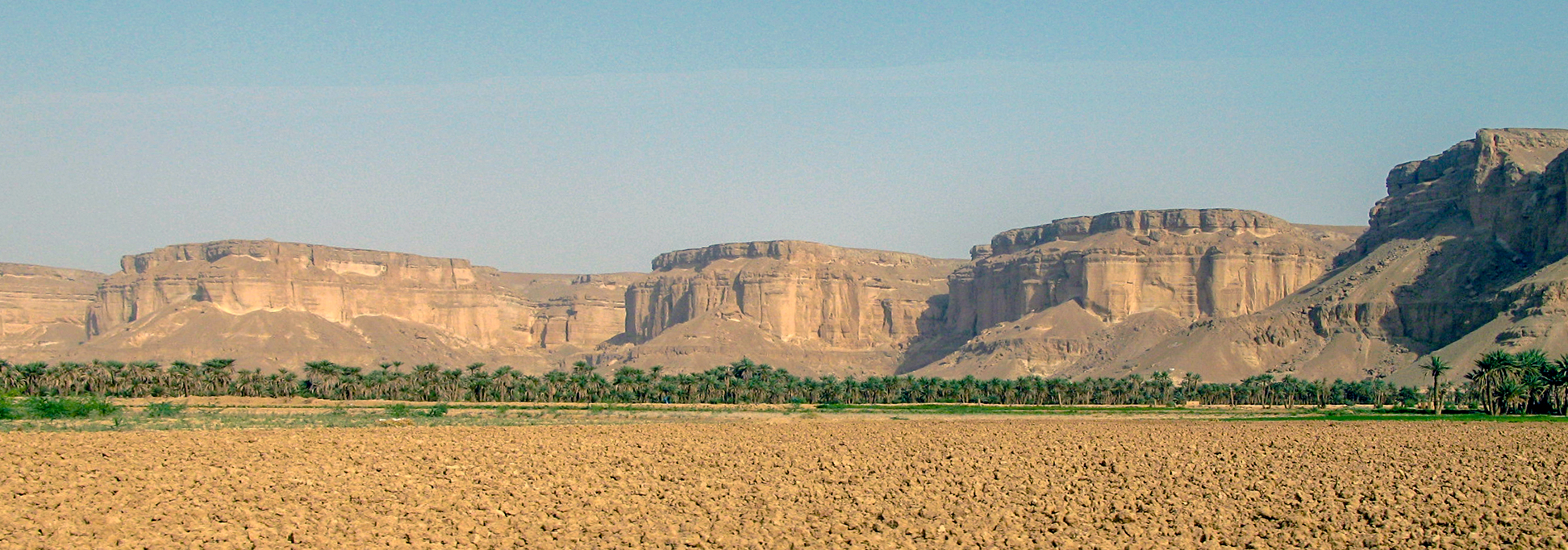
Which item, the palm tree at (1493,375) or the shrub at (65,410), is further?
the palm tree at (1493,375)

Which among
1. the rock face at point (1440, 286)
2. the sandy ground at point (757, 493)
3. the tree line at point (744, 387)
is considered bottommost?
the sandy ground at point (757, 493)

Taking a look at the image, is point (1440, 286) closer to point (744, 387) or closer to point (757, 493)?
point (744, 387)

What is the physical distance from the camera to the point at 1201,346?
170 m

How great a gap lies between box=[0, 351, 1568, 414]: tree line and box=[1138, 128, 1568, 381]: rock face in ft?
54.9

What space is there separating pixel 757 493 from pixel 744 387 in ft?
283

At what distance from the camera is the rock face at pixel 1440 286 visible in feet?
479

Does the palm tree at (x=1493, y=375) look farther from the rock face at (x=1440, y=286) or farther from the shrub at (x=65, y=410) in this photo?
the shrub at (x=65, y=410)

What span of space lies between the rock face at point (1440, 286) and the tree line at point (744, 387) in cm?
1672

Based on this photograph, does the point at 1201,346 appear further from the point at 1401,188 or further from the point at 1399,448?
the point at 1399,448

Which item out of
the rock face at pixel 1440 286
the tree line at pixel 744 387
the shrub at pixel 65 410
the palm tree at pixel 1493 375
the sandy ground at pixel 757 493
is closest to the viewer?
the sandy ground at pixel 757 493

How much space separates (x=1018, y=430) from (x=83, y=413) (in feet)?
132

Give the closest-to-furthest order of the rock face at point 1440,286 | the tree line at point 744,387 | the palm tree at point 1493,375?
the palm tree at point 1493,375 → the tree line at point 744,387 → the rock face at point 1440,286

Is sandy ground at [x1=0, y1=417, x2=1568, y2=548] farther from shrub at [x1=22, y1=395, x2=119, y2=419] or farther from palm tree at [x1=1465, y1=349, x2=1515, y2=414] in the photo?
palm tree at [x1=1465, y1=349, x2=1515, y2=414]

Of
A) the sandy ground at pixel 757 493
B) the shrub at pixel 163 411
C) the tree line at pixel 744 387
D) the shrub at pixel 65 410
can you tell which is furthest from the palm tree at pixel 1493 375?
the shrub at pixel 65 410
